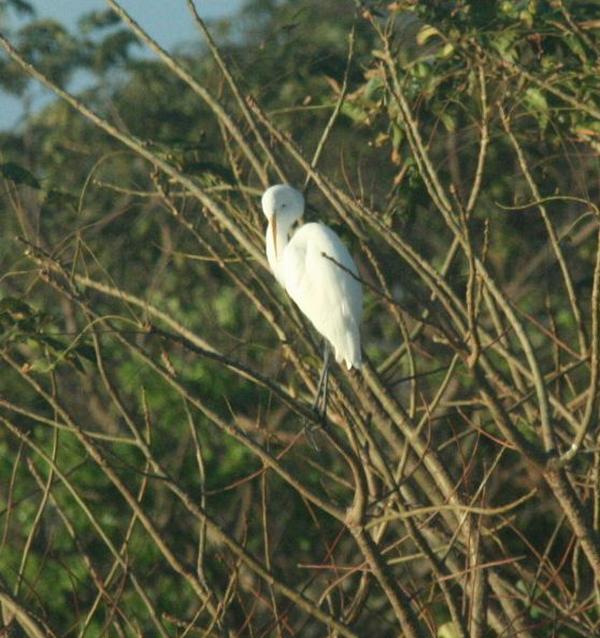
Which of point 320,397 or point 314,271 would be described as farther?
point 314,271

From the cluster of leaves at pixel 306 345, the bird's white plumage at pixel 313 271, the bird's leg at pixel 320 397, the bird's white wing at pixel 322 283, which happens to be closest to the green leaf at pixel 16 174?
the cluster of leaves at pixel 306 345

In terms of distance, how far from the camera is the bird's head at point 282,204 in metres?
3.93

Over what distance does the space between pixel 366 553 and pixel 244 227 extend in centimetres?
157

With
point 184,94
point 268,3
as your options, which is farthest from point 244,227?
point 268,3

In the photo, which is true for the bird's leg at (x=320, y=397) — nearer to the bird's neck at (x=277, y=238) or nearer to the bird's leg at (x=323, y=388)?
the bird's leg at (x=323, y=388)

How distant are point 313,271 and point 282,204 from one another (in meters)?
0.20

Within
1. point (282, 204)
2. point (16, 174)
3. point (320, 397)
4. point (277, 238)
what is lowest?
point (320, 397)

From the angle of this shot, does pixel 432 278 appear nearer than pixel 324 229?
Yes

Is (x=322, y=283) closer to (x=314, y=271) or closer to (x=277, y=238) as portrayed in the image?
(x=314, y=271)

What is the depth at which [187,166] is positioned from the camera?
379 centimetres

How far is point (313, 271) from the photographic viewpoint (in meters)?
3.94

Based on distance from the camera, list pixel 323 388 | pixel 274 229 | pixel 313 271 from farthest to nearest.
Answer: pixel 274 229 → pixel 313 271 → pixel 323 388

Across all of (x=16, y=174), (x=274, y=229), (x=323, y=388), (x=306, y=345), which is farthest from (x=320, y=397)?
(x=16, y=174)

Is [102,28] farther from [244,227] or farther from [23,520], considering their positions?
[244,227]
